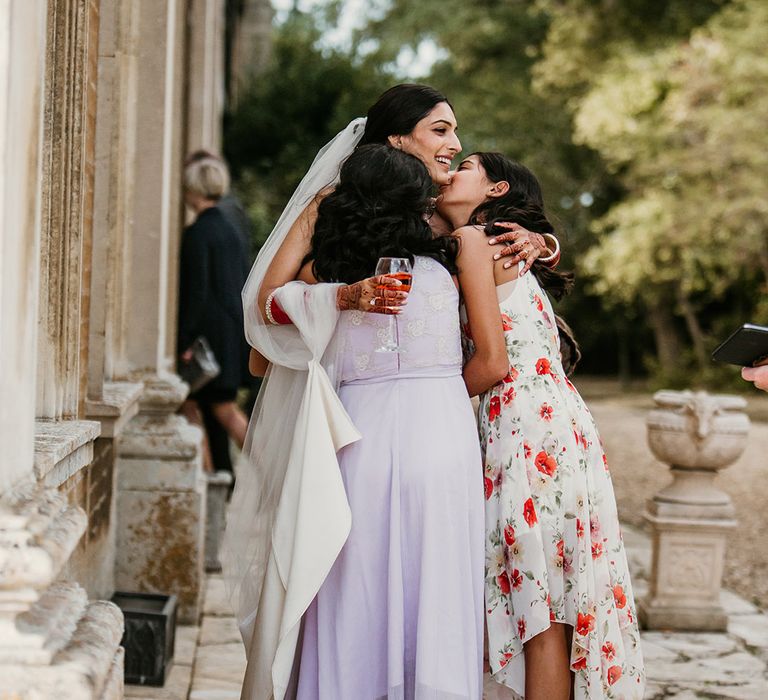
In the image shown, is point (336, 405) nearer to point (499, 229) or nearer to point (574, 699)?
point (499, 229)

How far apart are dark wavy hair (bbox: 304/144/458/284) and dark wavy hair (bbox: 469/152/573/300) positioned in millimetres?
394

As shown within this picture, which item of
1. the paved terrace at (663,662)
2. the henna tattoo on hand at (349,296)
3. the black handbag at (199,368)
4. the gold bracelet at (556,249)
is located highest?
the gold bracelet at (556,249)

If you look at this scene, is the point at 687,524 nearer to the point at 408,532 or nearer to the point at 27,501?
the point at 408,532

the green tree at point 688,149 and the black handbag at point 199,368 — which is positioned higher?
the green tree at point 688,149

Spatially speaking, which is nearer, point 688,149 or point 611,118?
point 688,149

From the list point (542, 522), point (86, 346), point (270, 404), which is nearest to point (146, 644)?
point (86, 346)

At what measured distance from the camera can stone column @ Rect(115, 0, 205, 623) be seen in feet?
16.2

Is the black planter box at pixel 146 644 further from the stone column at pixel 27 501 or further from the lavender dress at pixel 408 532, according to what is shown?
the stone column at pixel 27 501

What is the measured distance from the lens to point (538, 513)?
3223 mm

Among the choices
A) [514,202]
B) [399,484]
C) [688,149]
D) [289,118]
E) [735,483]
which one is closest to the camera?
[399,484]

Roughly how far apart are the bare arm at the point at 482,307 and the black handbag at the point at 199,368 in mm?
3154

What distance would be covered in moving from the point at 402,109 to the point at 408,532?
1.25 meters

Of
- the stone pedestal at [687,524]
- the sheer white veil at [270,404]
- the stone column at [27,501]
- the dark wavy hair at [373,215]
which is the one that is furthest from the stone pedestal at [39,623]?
the stone pedestal at [687,524]

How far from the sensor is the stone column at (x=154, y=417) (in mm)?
4934
